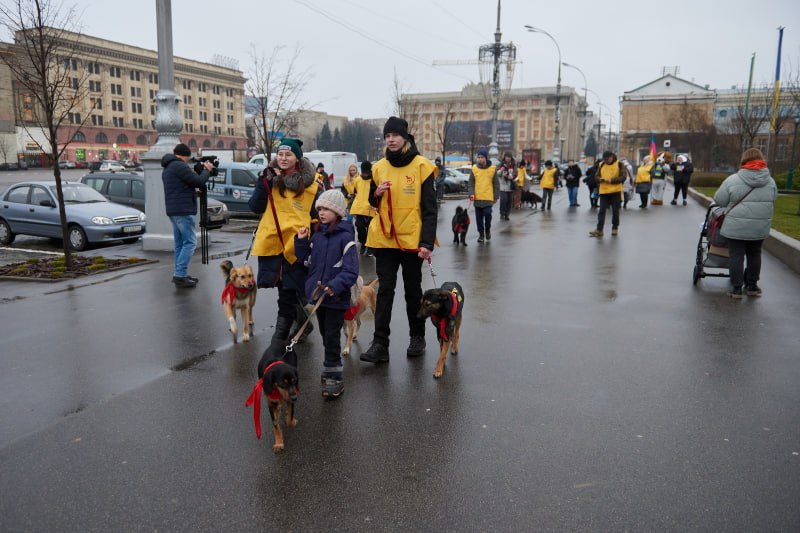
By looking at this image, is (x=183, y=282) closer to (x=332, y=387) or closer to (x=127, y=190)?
(x=332, y=387)

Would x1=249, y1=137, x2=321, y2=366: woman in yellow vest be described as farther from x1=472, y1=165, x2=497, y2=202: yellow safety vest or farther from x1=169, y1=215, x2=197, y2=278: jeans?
x1=472, y1=165, x2=497, y2=202: yellow safety vest

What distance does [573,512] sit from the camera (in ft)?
10.7

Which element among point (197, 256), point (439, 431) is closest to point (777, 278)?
point (439, 431)

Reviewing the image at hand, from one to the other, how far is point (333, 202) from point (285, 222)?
911 millimetres

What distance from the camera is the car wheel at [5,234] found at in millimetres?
14227

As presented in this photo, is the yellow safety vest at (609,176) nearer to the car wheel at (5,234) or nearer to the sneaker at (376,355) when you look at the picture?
the sneaker at (376,355)

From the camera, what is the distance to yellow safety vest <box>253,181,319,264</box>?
18.2 feet

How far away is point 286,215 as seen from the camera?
219 inches

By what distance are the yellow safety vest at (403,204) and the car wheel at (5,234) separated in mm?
12197

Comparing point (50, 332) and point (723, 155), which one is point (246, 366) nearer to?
point (50, 332)

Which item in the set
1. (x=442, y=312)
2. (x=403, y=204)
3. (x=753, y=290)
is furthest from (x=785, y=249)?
(x=403, y=204)

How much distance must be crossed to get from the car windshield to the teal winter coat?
514 inches

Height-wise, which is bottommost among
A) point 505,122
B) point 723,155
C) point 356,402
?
point 356,402

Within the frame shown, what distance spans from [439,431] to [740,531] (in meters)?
1.85
